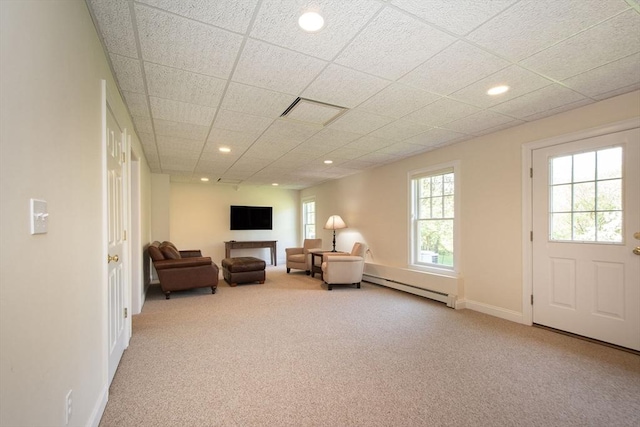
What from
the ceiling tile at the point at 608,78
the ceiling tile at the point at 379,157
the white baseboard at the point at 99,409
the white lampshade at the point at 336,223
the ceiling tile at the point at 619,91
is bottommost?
the white baseboard at the point at 99,409

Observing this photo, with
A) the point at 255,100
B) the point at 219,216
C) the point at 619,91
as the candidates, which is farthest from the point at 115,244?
the point at 219,216

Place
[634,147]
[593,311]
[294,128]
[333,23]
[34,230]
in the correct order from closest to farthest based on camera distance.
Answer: [34,230] < [333,23] < [634,147] < [593,311] < [294,128]

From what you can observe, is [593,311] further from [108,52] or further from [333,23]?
[108,52]

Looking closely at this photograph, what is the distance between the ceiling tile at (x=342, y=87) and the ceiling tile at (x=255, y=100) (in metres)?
0.26

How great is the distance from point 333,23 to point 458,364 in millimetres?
2717

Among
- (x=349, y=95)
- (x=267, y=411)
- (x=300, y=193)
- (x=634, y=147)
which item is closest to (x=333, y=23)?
(x=349, y=95)

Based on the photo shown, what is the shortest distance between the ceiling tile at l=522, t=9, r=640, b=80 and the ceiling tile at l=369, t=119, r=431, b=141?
1.33 m

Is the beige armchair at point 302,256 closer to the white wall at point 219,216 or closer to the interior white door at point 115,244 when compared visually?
the white wall at point 219,216

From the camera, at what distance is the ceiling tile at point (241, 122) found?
124 inches

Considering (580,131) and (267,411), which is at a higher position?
(580,131)

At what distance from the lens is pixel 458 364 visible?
2.45 metres

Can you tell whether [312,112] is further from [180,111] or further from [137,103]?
[137,103]

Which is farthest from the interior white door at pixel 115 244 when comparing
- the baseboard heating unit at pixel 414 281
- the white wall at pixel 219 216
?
the white wall at pixel 219 216

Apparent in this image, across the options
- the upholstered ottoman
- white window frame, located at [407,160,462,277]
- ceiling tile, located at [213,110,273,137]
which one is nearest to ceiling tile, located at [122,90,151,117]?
ceiling tile, located at [213,110,273,137]
